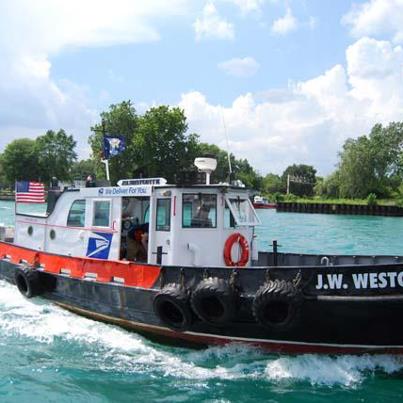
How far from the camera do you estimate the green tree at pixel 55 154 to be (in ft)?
339

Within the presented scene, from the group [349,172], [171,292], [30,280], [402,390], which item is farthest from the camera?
[349,172]

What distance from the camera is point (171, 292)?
8.73 metres

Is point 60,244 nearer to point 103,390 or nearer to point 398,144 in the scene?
point 103,390

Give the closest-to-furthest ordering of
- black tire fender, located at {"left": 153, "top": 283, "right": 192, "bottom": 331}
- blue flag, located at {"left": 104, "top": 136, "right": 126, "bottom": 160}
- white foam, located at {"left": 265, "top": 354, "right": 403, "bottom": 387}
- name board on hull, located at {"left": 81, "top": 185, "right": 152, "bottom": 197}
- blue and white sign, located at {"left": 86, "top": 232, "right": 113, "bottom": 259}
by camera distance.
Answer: white foam, located at {"left": 265, "top": 354, "right": 403, "bottom": 387}
black tire fender, located at {"left": 153, "top": 283, "right": 192, "bottom": 331}
name board on hull, located at {"left": 81, "top": 185, "right": 152, "bottom": 197}
blue and white sign, located at {"left": 86, "top": 232, "right": 113, "bottom": 259}
blue flag, located at {"left": 104, "top": 136, "right": 126, "bottom": 160}

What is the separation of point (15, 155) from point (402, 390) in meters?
103

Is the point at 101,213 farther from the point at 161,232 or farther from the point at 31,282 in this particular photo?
the point at 31,282

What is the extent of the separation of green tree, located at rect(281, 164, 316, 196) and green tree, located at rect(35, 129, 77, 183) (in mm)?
55662

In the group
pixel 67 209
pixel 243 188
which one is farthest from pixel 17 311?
pixel 243 188

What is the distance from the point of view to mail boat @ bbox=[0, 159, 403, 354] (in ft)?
26.0

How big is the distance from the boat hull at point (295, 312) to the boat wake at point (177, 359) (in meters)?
0.17

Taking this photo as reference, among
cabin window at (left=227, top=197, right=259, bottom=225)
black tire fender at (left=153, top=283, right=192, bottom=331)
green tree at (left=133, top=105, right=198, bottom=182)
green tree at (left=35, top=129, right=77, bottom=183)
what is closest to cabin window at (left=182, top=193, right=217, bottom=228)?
cabin window at (left=227, top=197, right=259, bottom=225)

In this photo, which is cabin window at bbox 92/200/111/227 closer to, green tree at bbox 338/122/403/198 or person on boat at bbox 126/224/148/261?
person on boat at bbox 126/224/148/261

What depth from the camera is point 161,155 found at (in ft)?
243

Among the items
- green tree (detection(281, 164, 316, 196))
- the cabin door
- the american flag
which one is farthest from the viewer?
green tree (detection(281, 164, 316, 196))
